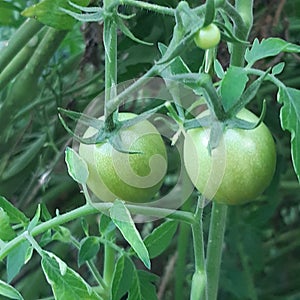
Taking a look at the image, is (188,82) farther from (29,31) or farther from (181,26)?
(29,31)

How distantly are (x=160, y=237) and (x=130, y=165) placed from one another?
0.10m

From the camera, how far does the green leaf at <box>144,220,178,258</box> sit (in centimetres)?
53

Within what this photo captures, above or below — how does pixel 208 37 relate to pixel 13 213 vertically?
above

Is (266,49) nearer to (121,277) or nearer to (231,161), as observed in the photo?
(231,161)

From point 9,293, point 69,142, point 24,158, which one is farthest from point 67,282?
point 24,158

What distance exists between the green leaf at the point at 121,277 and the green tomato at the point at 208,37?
0.23 meters

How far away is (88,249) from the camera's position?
53 centimetres

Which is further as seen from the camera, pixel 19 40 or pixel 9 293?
pixel 19 40

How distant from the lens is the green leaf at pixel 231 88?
0.41 meters

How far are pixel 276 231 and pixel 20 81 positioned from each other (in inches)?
20.7

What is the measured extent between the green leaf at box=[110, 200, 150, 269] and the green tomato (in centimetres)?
12

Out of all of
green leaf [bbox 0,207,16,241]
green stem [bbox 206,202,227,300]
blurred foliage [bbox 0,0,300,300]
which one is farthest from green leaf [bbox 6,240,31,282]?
blurred foliage [bbox 0,0,300,300]

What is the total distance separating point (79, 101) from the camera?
2.85ft

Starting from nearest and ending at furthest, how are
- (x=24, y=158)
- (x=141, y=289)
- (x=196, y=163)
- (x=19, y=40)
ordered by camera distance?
(x=196, y=163) < (x=141, y=289) < (x=19, y=40) < (x=24, y=158)
